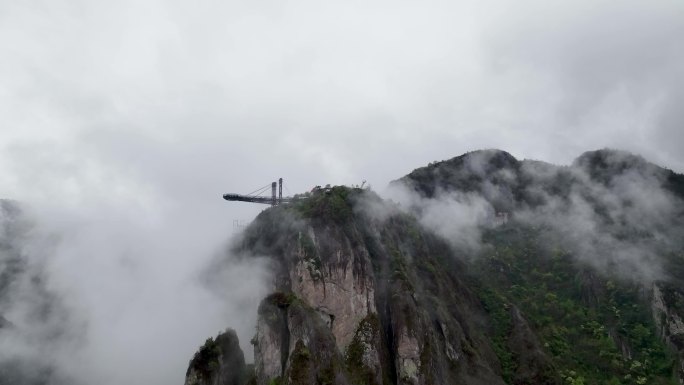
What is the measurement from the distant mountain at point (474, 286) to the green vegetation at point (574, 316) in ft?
0.87

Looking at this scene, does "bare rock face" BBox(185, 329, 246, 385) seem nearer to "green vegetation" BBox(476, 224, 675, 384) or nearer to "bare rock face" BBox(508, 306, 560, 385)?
"green vegetation" BBox(476, 224, 675, 384)

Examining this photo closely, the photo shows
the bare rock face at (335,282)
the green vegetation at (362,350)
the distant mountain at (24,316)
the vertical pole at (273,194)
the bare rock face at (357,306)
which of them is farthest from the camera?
the vertical pole at (273,194)

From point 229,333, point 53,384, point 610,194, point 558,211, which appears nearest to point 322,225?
point 229,333

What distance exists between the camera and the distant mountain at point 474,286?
8144 cm

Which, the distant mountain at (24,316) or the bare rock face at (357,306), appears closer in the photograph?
the bare rock face at (357,306)

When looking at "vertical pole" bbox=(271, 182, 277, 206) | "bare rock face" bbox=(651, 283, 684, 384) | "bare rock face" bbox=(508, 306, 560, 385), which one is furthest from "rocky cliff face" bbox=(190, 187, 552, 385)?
"bare rock face" bbox=(651, 283, 684, 384)

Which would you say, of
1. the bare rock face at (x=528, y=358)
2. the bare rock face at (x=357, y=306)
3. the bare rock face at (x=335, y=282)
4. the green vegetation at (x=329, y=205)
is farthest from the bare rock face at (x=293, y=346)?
the bare rock face at (x=528, y=358)

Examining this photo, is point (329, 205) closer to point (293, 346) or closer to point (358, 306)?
point (358, 306)

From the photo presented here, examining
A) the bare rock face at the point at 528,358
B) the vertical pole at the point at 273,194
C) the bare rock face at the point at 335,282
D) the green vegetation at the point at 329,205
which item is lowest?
the bare rock face at the point at 528,358

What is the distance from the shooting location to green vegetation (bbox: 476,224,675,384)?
300 ft

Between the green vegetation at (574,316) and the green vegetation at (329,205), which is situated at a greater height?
the green vegetation at (329,205)

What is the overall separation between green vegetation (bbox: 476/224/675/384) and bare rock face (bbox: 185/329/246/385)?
1656 inches

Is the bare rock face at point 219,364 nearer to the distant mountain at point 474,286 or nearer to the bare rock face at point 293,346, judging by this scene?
the distant mountain at point 474,286

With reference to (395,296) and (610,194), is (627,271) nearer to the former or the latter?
(610,194)
